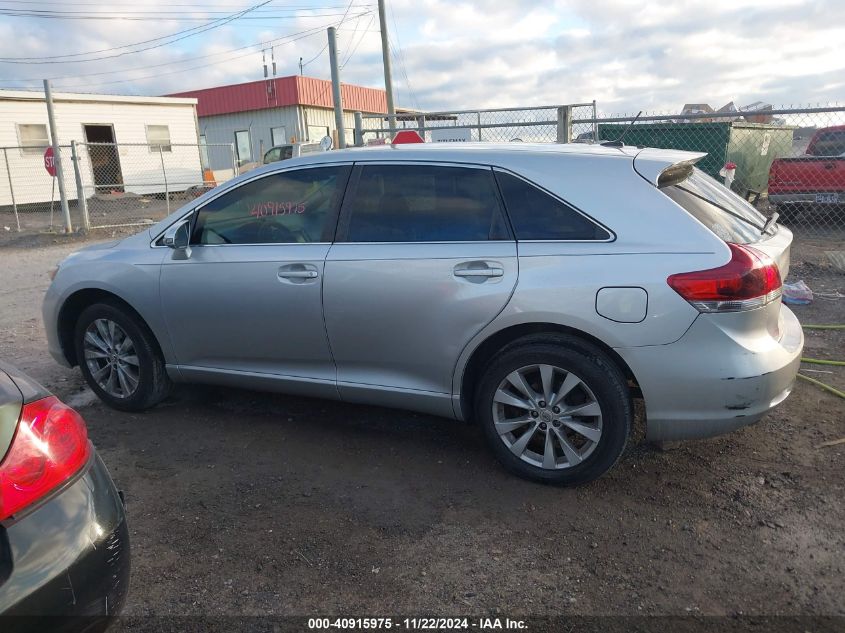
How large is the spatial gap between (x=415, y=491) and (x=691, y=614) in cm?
142

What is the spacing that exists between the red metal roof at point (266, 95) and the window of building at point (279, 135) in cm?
103

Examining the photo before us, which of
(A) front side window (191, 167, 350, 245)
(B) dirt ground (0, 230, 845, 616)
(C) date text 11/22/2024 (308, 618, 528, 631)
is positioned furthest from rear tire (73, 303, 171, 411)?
(C) date text 11/22/2024 (308, 618, 528, 631)

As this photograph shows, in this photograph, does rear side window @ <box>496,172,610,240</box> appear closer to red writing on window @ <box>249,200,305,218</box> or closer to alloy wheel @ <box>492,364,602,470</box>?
alloy wheel @ <box>492,364,602,470</box>

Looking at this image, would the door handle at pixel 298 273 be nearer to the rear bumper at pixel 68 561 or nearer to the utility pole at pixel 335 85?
the rear bumper at pixel 68 561

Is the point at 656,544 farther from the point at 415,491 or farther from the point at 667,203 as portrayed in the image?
the point at 667,203

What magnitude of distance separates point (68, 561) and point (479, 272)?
7.03ft

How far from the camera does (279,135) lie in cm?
3231

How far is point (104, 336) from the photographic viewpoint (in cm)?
449

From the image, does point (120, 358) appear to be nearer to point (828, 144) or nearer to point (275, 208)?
point (275, 208)

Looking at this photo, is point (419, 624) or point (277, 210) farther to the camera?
point (277, 210)

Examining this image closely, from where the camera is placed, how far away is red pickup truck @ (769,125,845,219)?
1040cm

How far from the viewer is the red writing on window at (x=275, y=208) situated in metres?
3.97

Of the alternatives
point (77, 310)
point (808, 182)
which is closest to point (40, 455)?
point (77, 310)

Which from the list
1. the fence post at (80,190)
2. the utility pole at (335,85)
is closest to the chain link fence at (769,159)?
the utility pole at (335,85)
